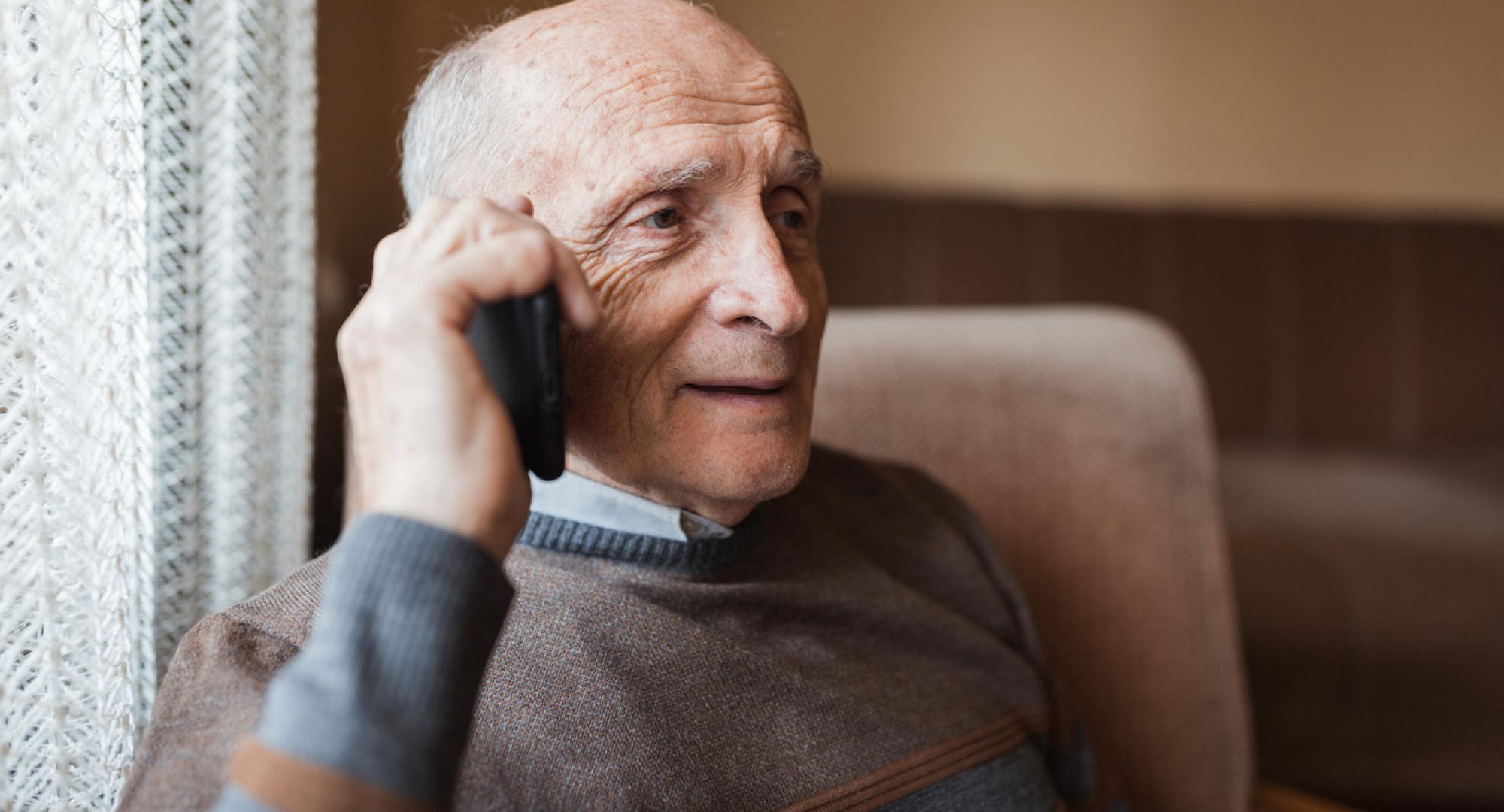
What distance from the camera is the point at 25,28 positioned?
23.2 inches

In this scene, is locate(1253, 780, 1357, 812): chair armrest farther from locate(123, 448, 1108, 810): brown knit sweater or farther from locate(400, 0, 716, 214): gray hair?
locate(400, 0, 716, 214): gray hair

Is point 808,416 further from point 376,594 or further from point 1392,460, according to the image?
point 1392,460

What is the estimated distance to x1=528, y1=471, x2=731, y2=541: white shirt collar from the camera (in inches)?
34.0

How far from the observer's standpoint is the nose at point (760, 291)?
2.64ft

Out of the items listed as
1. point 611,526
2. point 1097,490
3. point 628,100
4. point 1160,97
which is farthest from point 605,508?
point 1160,97

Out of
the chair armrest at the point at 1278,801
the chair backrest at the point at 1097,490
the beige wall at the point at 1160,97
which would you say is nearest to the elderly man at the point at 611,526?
the chair backrest at the point at 1097,490

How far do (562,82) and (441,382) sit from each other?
0.35 metres

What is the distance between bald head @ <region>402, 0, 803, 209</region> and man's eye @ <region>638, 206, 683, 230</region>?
63 millimetres

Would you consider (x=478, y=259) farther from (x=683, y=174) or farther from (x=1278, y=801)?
(x=1278, y=801)

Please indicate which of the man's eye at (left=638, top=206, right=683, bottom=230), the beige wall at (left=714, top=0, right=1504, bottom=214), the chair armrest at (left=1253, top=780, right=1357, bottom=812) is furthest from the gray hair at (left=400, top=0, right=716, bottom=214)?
the beige wall at (left=714, top=0, right=1504, bottom=214)

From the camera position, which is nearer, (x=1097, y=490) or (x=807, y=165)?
(x=807, y=165)

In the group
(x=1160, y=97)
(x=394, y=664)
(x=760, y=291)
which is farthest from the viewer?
(x=1160, y=97)

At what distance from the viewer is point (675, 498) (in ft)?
2.84

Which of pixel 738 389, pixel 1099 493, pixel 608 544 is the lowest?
pixel 1099 493
